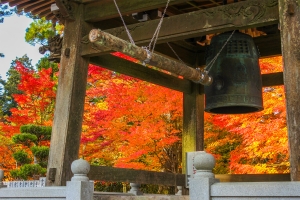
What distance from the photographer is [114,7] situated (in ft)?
17.6

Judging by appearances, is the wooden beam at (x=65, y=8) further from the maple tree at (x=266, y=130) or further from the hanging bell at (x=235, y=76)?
the maple tree at (x=266, y=130)

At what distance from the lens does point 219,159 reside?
12742 mm

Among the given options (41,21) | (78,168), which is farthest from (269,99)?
(41,21)

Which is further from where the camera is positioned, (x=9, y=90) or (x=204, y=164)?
(x=9, y=90)

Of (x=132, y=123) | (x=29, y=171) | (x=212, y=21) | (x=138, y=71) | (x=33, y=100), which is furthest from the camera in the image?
(x=33, y=100)

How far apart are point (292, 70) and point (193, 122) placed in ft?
12.4

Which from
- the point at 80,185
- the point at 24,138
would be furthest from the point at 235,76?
the point at 24,138

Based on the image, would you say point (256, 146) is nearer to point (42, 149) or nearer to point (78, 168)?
point (42, 149)

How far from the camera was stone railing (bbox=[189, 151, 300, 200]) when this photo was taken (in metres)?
3.02

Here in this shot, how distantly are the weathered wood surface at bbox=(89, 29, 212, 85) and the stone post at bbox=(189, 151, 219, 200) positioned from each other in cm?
111

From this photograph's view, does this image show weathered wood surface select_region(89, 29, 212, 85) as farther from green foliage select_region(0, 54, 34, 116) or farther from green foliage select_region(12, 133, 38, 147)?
green foliage select_region(0, 54, 34, 116)

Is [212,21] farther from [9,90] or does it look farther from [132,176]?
[9,90]

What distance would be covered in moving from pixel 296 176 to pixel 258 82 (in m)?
2.09

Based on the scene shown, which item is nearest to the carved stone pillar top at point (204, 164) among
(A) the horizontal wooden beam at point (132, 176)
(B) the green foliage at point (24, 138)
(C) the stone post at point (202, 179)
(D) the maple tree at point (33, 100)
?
(C) the stone post at point (202, 179)
